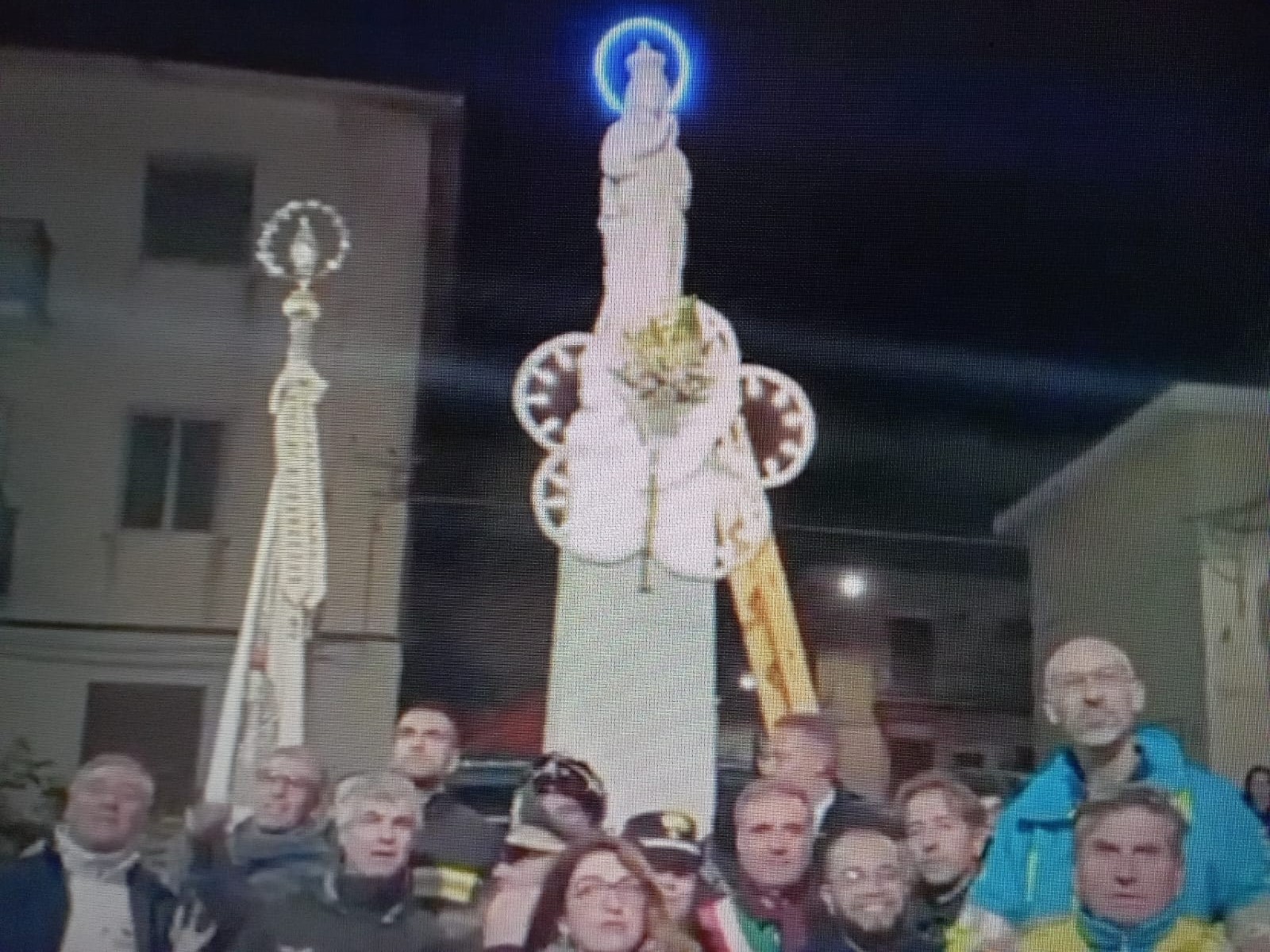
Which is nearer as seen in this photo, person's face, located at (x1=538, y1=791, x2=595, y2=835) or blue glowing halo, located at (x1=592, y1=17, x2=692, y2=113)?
person's face, located at (x1=538, y1=791, x2=595, y2=835)

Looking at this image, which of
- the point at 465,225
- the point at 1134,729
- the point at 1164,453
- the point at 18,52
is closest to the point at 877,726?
the point at 1134,729

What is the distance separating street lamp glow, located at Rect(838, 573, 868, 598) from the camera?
176 centimetres

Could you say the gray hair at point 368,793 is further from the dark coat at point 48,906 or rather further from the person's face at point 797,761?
the person's face at point 797,761

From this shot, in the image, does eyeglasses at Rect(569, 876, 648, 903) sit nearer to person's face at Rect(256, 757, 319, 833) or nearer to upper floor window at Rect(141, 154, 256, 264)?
person's face at Rect(256, 757, 319, 833)

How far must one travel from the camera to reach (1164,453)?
5.99ft

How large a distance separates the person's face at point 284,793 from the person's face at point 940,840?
1.69 ft

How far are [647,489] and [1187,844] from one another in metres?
0.56

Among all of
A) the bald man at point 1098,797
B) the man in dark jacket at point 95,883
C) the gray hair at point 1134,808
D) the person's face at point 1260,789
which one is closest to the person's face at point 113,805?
the man in dark jacket at point 95,883

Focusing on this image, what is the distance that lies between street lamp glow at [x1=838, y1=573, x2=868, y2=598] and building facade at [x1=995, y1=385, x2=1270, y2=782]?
0.46ft

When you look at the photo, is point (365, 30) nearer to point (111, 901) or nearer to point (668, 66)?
point (668, 66)

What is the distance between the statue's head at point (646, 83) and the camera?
186 centimetres

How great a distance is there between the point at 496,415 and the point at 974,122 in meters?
0.57

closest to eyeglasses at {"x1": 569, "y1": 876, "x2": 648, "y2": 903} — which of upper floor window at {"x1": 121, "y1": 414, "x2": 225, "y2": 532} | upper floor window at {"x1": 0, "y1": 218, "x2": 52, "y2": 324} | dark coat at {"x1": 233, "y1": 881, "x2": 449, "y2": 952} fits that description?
dark coat at {"x1": 233, "y1": 881, "x2": 449, "y2": 952}

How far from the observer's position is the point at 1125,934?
167cm
